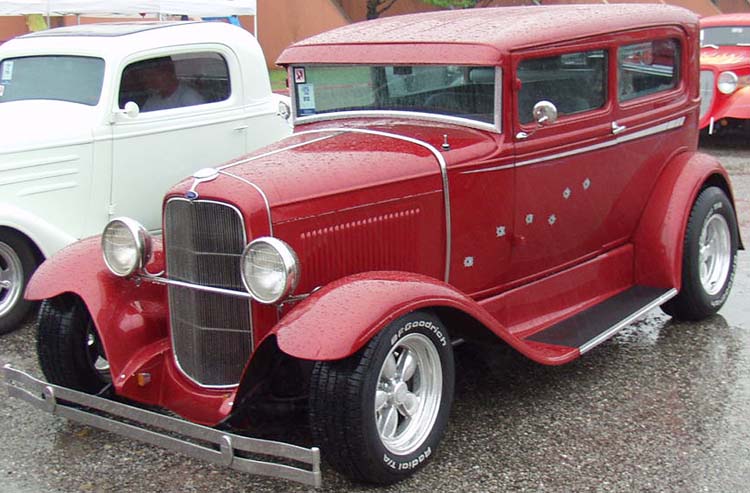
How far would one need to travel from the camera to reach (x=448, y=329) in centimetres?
411

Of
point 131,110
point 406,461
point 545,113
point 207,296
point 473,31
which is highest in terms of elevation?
point 473,31

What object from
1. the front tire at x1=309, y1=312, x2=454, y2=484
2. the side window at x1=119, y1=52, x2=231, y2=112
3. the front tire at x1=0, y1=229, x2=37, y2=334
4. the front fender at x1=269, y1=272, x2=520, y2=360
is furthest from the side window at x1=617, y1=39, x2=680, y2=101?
the front tire at x1=0, y1=229, x2=37, y2=334

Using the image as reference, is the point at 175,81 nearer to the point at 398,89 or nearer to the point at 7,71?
the point at 7,71

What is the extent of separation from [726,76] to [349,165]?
8.60 meters

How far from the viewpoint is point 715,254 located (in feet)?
18.4

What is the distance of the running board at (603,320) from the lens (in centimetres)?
440

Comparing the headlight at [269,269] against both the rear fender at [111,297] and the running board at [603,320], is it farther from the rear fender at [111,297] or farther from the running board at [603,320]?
the running board at [603,320]

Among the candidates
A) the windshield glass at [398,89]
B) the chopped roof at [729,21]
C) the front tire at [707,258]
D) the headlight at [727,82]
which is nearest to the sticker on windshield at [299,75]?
the windshield glass at [398,89]

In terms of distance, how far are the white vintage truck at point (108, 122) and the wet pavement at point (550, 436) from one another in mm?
1177

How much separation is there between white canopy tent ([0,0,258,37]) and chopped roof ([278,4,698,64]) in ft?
21.3

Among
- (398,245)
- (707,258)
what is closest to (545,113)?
(398,245)

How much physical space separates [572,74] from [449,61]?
774 millimetres

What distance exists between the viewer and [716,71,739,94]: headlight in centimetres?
1107

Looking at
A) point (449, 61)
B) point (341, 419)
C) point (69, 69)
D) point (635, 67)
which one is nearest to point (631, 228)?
point (635, 67)
